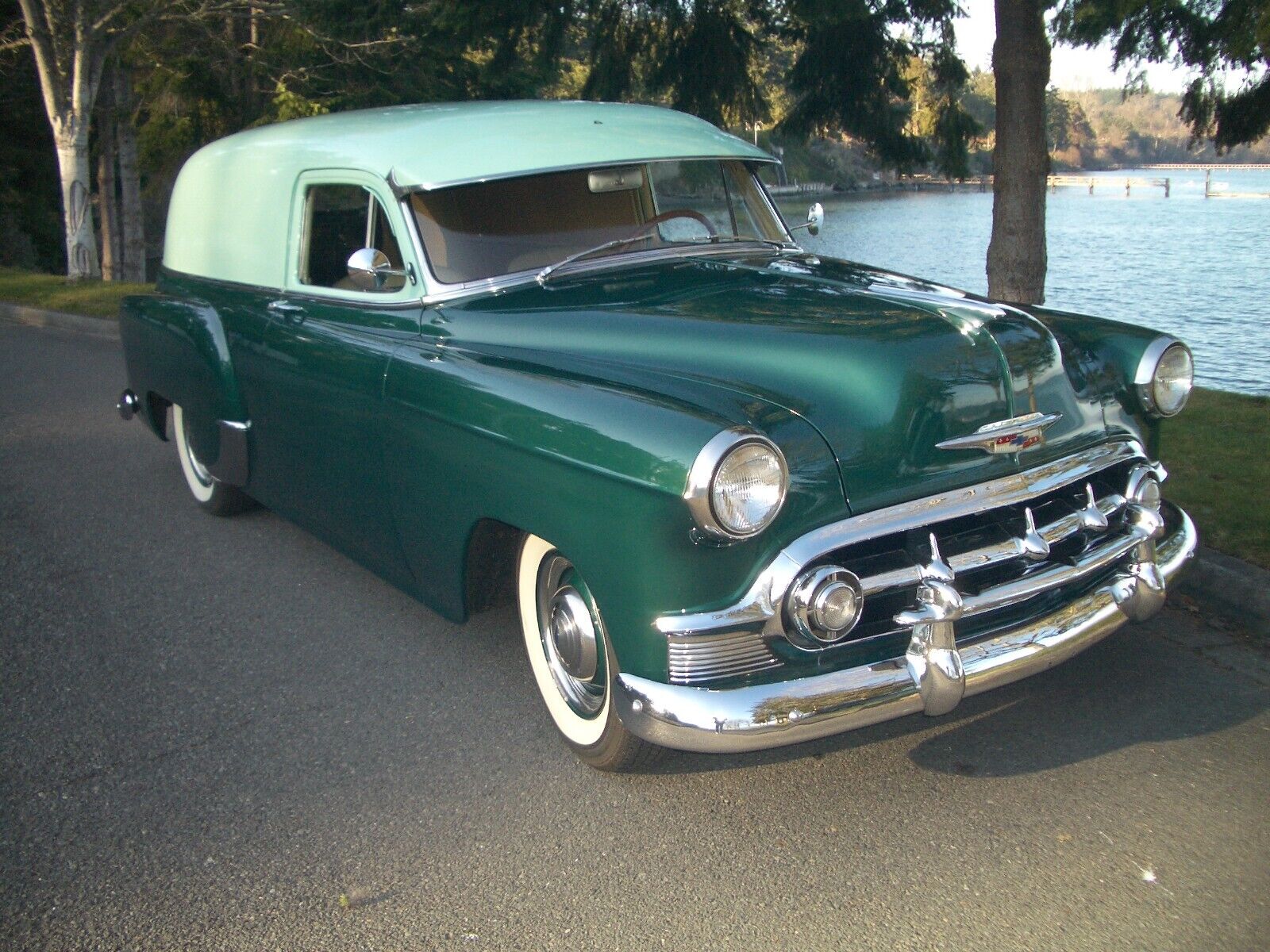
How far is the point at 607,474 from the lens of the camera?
292 centimetres

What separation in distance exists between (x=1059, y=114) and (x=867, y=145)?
28.3m

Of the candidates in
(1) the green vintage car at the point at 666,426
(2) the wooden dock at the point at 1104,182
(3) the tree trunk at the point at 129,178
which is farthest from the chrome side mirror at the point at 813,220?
(2) the wooden dock at the point at 1104,182

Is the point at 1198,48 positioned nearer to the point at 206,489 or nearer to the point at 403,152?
the point at 403,152

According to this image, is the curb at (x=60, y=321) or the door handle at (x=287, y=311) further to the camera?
the curb at (x=60, y=321)

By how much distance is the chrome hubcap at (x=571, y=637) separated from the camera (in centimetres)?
327

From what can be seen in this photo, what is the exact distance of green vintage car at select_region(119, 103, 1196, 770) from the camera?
2844mm

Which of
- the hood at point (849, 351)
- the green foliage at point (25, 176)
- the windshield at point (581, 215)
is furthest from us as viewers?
the green foliage at point (25, 176)

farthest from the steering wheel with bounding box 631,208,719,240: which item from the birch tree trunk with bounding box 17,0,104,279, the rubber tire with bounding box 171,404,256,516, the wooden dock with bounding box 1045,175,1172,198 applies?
the wooden dock with bounding box 1045,175,1172,198

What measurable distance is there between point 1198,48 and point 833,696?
655cm

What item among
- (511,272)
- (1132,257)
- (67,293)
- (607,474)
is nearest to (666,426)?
(607,474)

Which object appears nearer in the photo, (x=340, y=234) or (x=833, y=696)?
(x=833, y=696)

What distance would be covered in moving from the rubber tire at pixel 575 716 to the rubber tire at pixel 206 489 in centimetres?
245

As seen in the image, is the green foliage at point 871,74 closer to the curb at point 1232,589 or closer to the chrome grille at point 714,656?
the curb at point 1232,589

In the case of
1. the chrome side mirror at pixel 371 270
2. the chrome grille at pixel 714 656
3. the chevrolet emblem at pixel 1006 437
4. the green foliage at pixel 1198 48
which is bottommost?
the chrome grille at pixel 714 656
